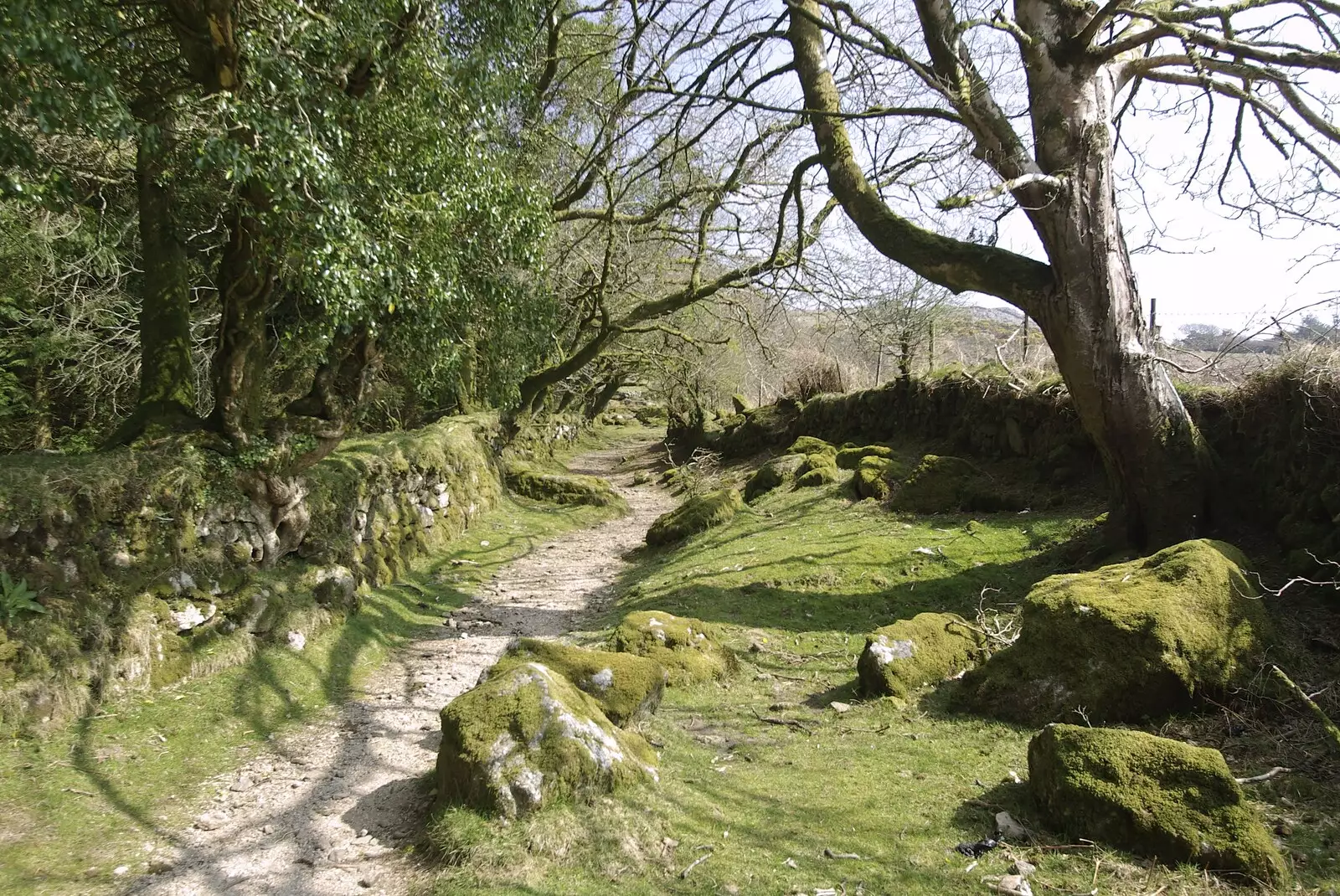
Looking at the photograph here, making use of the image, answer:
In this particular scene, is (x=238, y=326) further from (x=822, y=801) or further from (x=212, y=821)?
(x=822, y=801)

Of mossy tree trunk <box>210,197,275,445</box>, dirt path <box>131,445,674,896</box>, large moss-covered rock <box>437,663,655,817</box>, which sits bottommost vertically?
dirt path <box>131,445,674,896</box>

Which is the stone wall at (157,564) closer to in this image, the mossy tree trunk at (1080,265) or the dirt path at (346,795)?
the dirt path at (346,795)

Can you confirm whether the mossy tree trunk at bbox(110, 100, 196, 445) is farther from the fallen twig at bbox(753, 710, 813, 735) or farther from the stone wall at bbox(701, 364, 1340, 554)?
the stone wall at bbox(701, 364, 1340, 554)

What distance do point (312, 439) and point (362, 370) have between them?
105 cm

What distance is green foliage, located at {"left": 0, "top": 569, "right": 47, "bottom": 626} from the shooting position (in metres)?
4.54

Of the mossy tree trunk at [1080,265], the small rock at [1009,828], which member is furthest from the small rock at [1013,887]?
the mossy tree trunk at [1080,265]

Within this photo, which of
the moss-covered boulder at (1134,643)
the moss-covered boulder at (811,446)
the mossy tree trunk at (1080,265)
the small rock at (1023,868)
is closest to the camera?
the small rock at (1023,868)

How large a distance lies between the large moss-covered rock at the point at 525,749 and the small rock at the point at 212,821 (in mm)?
1407

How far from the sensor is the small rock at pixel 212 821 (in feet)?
13.9

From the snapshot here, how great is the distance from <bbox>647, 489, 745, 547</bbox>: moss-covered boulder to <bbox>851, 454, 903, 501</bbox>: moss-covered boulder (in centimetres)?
225

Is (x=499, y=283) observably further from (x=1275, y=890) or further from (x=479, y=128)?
(x=1275, y=890)

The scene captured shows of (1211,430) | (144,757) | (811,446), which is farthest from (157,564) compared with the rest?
(811,446)

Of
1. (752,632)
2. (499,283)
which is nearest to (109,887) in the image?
(752,632)

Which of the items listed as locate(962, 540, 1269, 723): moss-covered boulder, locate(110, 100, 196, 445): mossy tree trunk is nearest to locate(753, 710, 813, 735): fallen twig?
locate(962, 540, 1269, 723): moss-covered boulder
